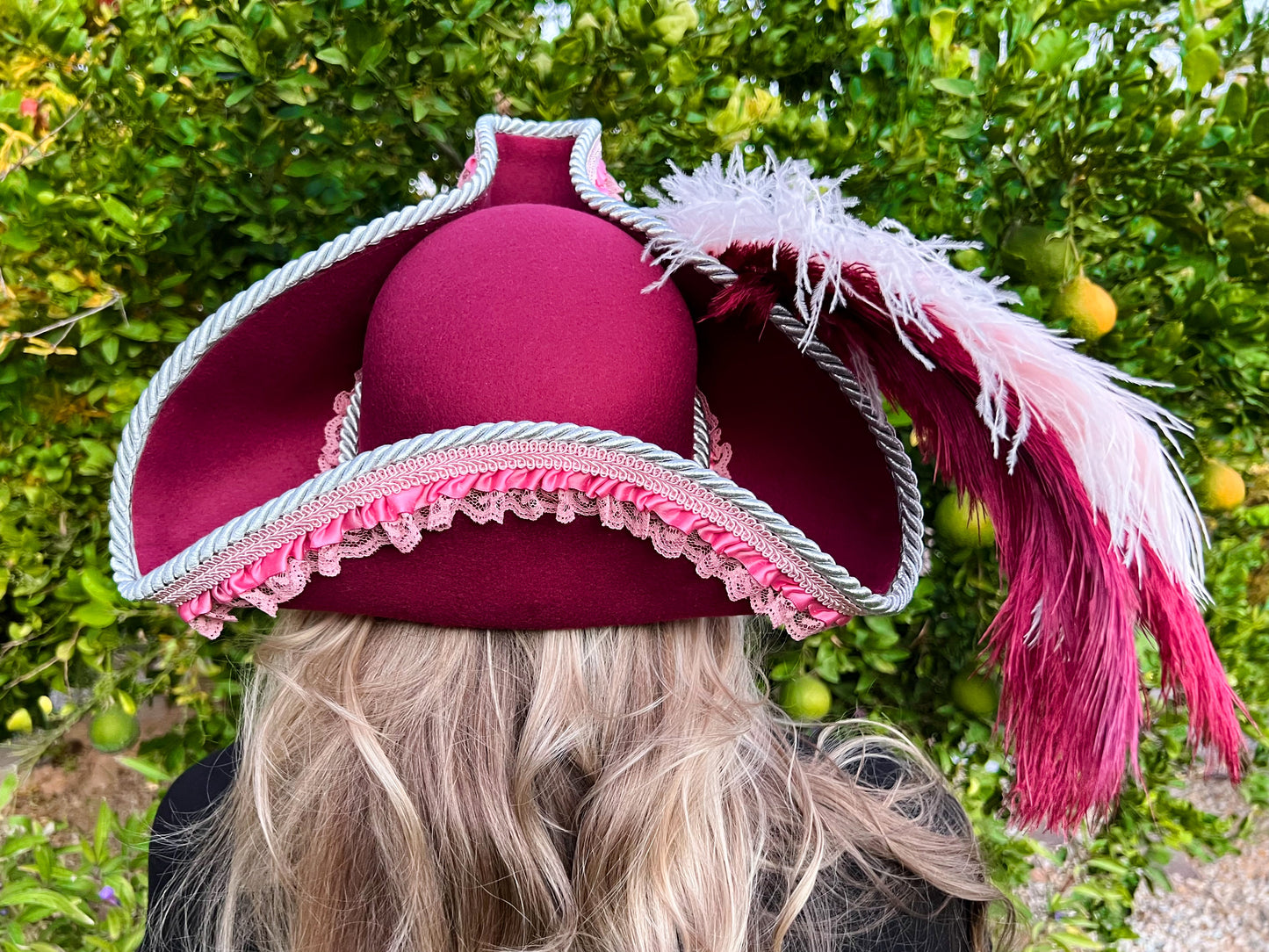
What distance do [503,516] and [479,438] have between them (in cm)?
11

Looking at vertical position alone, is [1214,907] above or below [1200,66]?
below

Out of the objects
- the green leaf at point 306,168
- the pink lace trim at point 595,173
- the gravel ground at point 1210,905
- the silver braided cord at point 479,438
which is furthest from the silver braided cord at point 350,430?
the gravel ground at point 1210,905

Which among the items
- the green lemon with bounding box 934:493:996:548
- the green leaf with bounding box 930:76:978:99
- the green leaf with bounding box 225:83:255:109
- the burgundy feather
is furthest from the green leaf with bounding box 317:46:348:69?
the green lemon with bounding box 934:493:996:548

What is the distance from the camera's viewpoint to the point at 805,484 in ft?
3.52

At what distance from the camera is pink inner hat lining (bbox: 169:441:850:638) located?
796mm

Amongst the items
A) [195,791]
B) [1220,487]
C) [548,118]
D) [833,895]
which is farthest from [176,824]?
[1220,487]

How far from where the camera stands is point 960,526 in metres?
1.35

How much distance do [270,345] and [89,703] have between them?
1012 mm

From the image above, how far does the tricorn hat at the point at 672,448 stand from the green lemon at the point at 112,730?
0.75m

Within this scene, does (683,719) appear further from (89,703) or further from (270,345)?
(89,703)

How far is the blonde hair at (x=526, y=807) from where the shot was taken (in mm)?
932

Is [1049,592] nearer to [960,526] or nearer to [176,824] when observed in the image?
[960,526]

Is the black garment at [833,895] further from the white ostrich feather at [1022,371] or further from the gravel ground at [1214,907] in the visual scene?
the gravel ground at [1214,907]

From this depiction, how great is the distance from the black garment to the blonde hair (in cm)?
2
